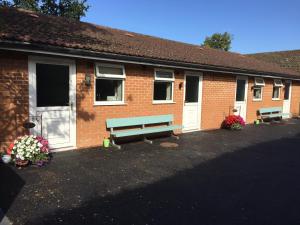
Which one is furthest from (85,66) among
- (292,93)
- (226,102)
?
(292,93)

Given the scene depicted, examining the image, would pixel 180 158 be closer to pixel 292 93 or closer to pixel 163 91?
pixel 163 91

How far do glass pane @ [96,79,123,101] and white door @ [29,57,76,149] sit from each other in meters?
0.87

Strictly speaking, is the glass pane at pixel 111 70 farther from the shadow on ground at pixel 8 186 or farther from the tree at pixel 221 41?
the tree at pixel 221 41

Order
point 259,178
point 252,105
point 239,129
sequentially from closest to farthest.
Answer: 1. point 259,178
2. point 239,129
3. point 252,105

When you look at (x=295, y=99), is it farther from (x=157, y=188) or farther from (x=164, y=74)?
(x=157, y=188)

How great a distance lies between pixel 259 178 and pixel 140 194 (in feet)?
8.33

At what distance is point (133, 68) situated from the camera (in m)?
7.88

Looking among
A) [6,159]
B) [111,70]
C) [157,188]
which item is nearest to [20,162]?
[6,159]

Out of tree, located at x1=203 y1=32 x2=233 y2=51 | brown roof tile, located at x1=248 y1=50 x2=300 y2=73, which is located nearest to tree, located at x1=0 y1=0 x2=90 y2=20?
brown roof tile, located at x1=248 y1=50 x2=300 y2=73

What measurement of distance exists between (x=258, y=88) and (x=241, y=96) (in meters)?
1.60

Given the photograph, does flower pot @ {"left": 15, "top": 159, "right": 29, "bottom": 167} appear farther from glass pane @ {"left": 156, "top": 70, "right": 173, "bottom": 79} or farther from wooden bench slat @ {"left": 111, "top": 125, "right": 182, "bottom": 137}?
glass pane @ {"left": 156, "top": 70, "right": 173, "bottom": 79}

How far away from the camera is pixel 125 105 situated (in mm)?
7875

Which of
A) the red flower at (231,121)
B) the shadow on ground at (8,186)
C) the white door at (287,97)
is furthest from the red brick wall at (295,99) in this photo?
the shadow on ground at (8,186)

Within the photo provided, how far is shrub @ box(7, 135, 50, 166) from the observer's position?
5254 millimetres
